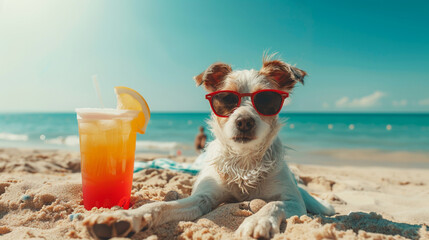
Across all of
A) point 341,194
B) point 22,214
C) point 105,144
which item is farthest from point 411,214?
point 22,214

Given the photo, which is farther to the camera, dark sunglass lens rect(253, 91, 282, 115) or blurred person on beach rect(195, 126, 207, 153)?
blurred person on beach rect(195, 126, 207, 153)

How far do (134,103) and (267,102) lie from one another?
1237 mm

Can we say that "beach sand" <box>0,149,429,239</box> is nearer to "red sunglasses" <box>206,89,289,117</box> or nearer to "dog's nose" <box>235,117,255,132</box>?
"dog's nose" <box>235,117,255,132</box>

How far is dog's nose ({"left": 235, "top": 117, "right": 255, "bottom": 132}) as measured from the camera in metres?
2.49

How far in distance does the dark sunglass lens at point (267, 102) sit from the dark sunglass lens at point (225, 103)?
0.68 feet

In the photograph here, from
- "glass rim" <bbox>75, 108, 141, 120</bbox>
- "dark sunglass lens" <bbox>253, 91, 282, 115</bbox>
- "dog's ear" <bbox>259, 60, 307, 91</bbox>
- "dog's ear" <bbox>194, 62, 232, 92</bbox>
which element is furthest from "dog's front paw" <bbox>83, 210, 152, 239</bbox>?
"dog's ear" <bbox>259, 60, 307, 91</bbox>

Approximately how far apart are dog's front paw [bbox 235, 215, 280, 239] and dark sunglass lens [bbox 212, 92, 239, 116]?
1145mm

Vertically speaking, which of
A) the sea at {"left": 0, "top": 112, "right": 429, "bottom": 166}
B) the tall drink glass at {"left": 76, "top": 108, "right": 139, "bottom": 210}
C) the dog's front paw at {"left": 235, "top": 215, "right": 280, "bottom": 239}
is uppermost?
the tall drink glass at {"left": 76, "top": 108, "right": 139, "bottom": 210}

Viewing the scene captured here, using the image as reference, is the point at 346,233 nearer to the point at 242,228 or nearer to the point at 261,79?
the point at 242,228

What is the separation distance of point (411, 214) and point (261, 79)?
2.37m

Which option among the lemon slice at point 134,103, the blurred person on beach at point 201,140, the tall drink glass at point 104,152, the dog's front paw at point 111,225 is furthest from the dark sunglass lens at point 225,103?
the blurred person on beach at point 201,140

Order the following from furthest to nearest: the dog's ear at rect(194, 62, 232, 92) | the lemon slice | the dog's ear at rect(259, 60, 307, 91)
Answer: the dog's ear at rect(194, 62, 232, 92) → the dog's ear at rect(259, 60, 307, 91) → the lemon slice

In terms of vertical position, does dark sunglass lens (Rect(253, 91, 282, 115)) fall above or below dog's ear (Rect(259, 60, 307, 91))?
below

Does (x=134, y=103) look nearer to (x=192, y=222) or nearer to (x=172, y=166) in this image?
(x=192, y=222)
